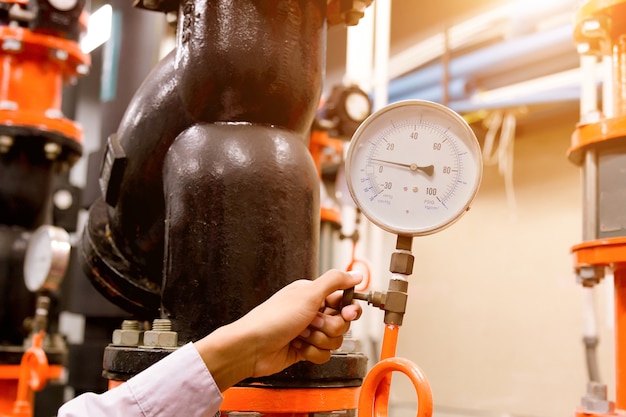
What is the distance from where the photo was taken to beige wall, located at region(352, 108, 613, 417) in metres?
2.93

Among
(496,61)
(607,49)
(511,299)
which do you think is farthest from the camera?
(511,299)

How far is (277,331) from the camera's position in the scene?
837 millimetres

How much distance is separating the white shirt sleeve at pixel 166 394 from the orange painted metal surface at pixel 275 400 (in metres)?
0.08

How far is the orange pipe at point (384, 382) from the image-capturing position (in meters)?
→ 0.77

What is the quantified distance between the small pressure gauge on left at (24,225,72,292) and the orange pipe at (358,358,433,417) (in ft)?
3.86

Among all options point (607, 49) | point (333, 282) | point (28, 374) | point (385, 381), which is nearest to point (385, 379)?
point (385, 381)

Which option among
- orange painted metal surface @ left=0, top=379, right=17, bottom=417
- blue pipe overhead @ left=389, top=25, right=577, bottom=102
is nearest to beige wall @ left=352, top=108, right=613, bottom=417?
blue pipe overhead @ left=389, top=25, right=577, bottom=102

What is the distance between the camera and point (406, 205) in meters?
0.90

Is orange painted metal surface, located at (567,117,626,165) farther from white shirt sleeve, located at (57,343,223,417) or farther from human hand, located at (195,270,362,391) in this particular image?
white shirt sleeve, located at (57,343,223,417)

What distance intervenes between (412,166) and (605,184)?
0.47 meters

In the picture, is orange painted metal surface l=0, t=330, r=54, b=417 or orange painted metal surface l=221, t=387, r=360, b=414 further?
orange painted metal surface l=0, t=330, r=54, b=417

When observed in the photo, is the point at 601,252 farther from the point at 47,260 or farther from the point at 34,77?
the point at 34,77

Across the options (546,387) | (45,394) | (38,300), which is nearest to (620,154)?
(38,300)

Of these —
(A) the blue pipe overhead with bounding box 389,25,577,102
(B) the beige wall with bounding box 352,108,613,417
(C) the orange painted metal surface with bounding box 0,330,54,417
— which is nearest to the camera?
(C) the orange painted metal surface with bounding box 0,330,54,417
